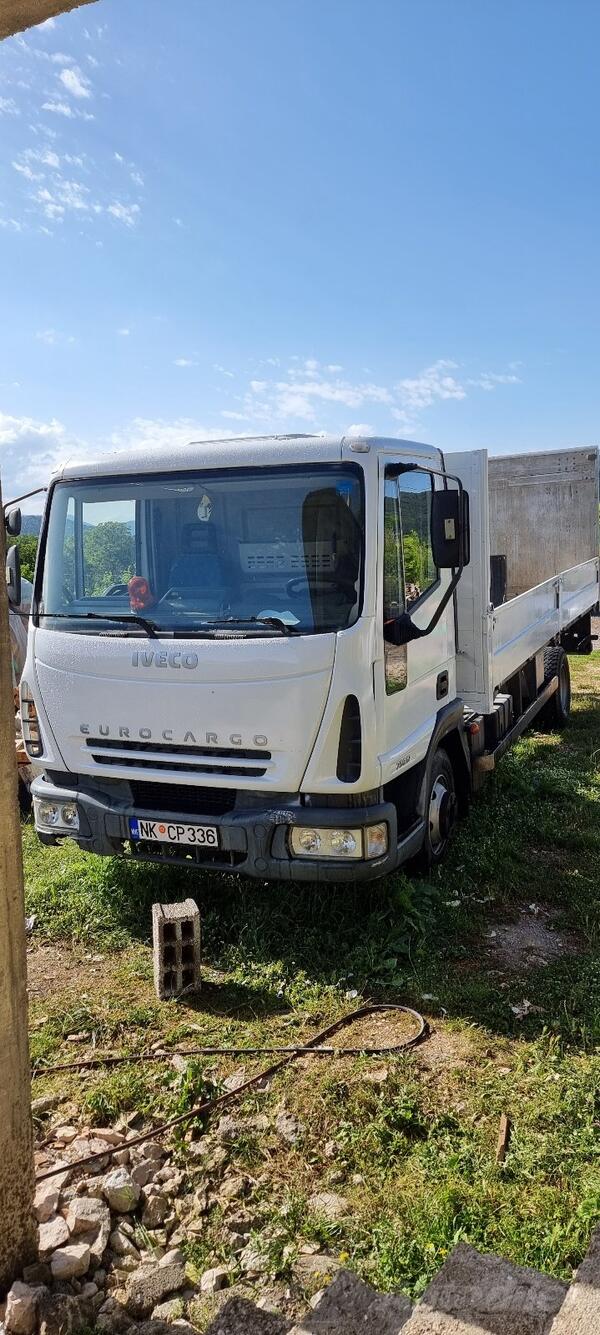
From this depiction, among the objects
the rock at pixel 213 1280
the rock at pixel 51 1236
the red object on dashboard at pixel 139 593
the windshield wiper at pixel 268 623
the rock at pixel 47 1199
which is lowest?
the rock at pixel 213 1280

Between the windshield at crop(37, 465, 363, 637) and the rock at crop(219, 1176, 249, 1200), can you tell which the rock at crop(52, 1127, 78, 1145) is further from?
the windshield at crop(37, 465, 363, 637)

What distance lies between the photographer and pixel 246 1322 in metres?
2.29

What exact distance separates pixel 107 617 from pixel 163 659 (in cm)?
43

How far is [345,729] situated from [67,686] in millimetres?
1464

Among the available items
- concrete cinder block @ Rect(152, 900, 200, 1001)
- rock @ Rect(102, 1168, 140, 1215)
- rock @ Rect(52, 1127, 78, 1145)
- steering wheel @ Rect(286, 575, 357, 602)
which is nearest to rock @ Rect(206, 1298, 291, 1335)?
rock @ Rect(102, 1168, 140, 1215)

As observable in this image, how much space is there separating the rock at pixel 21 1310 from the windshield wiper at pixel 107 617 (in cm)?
268

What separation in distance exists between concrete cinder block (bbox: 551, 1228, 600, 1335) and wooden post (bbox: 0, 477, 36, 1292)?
1290mm

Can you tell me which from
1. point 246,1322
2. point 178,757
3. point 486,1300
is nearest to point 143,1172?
point 246,1322

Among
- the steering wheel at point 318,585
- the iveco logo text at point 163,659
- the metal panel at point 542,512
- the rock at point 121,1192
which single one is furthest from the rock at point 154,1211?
the metal panel at point 542,512

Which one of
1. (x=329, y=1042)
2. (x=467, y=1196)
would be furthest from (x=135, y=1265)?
(x=329, y=1042)

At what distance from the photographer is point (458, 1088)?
3.41 metres

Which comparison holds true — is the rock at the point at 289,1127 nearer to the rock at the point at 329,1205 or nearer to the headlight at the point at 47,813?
the rock at the point at 329,1205

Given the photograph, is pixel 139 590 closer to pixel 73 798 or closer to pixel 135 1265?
pixel 73 798

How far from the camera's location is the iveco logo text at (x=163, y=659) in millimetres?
4211
